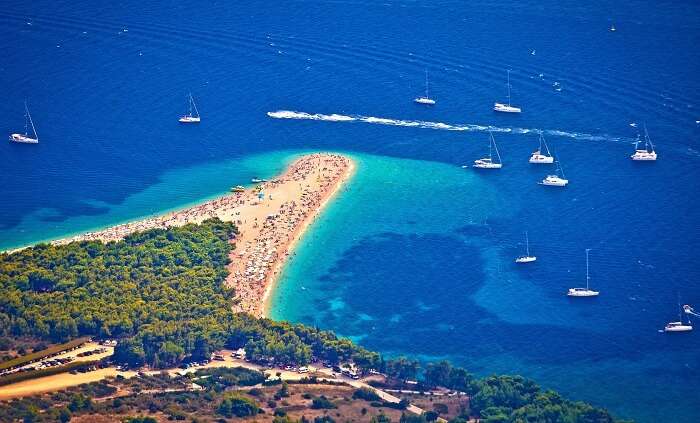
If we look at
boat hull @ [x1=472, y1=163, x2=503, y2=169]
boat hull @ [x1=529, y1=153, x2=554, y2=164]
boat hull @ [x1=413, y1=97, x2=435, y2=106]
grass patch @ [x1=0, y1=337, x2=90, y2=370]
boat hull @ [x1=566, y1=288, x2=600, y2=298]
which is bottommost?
grass patch @ [x1=0, y1=337, x2=90, y2=370]

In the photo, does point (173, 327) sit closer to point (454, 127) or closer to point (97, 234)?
point (97, 234)

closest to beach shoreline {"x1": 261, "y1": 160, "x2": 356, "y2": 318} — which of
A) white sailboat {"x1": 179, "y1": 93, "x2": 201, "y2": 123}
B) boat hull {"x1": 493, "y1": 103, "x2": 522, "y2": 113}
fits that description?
boat hull {"x1": 493, "y1": 103, "x2": 522, "y2": 113}

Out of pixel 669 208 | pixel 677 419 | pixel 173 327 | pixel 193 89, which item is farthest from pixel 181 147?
pixel 677 419

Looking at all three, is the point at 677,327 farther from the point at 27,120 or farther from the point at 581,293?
the point at 27,120

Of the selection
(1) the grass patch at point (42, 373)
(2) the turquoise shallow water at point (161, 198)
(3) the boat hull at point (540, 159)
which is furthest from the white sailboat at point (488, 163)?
(1) the grass patch at point (42, 373)

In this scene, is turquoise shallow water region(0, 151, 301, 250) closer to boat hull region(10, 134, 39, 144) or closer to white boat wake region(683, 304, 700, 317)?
boat hull region(10, 134, 39, 144)

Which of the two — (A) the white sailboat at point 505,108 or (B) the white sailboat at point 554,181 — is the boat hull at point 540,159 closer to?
(B) the white sailboat at point 554,181

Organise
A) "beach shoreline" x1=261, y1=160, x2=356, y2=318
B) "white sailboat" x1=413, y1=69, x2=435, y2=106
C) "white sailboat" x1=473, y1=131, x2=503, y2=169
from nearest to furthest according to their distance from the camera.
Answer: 1. "beach shoreline" x1=261, y1=160, x2=356, y2=318
2. "white sailboat" x1=473, y1=131, x2=503, y2=169
3. "white sailboat" x1=413, y1=69, x2=435, y2=106
